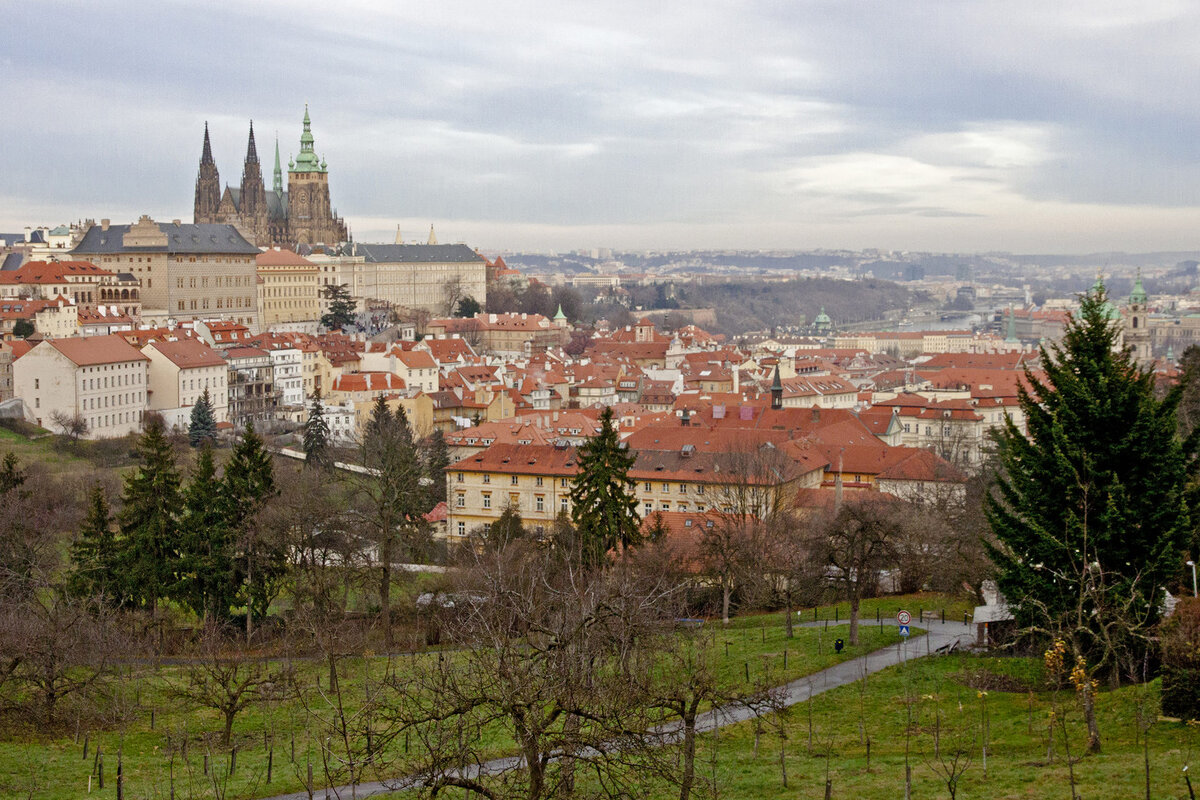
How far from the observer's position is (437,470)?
58656 millimetres

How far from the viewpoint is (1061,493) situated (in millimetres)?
21969

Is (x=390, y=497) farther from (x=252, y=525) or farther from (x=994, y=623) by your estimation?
(x=994, y=623)

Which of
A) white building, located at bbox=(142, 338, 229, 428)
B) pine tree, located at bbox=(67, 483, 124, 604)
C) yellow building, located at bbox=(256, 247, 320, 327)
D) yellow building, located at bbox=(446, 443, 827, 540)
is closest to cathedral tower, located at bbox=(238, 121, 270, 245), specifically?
yellow building, located at bbox=(256, 247, 320, 327)

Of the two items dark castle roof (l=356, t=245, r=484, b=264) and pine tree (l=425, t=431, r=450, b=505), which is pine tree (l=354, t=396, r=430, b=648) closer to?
pine tree (l=425, t=431, r=450, b=505)

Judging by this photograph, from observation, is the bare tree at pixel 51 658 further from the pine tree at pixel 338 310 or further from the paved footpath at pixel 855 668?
the pine tree at pixel 338 310

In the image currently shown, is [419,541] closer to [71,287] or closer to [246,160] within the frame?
[71,287]

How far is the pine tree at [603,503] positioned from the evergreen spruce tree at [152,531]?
1066 cm

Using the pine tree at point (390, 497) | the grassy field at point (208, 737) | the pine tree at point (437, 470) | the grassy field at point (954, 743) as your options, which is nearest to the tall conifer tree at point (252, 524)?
the pine tree at point (390, 497)

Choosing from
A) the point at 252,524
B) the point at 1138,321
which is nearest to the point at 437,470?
the point at 252,524

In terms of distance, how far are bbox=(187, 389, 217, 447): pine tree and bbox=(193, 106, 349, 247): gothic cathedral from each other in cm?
8969

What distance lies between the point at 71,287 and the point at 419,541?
217 feet

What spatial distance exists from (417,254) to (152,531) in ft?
427

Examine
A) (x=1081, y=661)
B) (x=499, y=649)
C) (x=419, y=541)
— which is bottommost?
(x=419, y=541)

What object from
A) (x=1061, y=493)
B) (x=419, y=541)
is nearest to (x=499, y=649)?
(x=1061, y=493)
